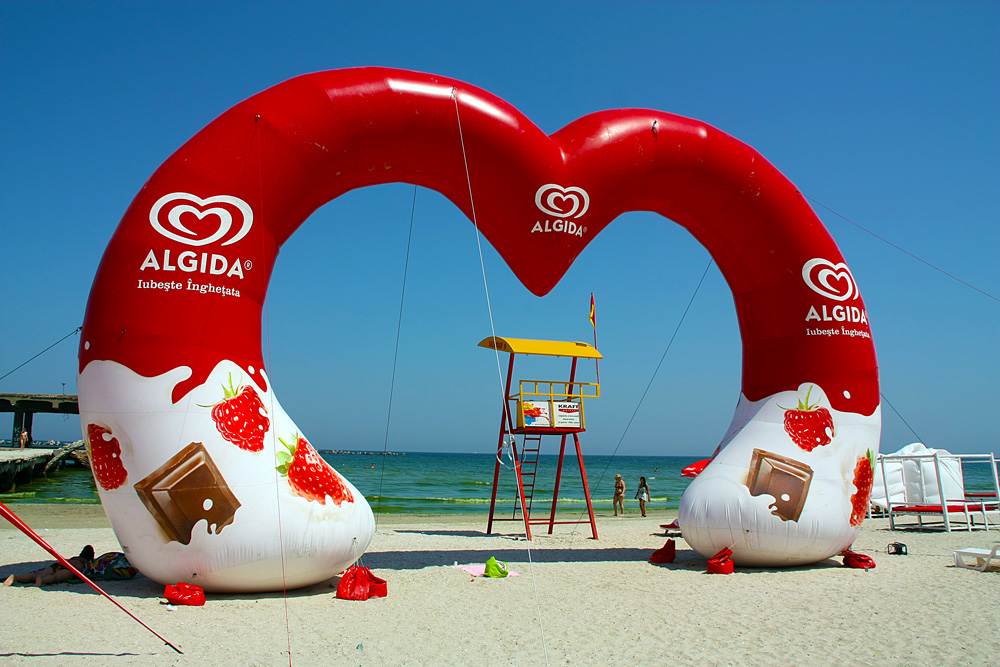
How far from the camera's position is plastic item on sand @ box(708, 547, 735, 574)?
7250 mm

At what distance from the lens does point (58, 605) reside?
5516 millimetres

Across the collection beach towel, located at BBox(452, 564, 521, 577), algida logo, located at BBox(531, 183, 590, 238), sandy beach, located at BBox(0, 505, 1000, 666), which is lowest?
sandy beach, located at BBox(0, 505, 1000, 666)

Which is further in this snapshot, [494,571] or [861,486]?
[861,486]

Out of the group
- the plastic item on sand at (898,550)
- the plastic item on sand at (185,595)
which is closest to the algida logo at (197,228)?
the plastic item on sand at (185,595)

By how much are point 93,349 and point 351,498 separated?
99.3 inches

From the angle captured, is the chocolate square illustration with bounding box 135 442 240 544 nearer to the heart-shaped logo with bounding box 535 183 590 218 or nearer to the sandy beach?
the sandy beach

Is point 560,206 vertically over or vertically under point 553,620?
over

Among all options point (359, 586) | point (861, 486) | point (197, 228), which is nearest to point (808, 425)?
point (861, 486)

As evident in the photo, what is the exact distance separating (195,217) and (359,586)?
3.48 m

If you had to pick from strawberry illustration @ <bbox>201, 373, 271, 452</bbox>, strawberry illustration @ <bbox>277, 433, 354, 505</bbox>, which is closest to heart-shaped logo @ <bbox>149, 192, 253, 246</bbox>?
strawberry illustration @ <bbox>201, 373, 271, 452</bbox>

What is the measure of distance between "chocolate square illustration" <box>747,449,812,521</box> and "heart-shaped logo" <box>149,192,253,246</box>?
18.7 feet

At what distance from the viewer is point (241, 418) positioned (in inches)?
233

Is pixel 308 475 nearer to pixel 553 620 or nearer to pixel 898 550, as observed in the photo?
pixel 553 620

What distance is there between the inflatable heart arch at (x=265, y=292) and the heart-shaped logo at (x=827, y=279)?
0.03 metres
